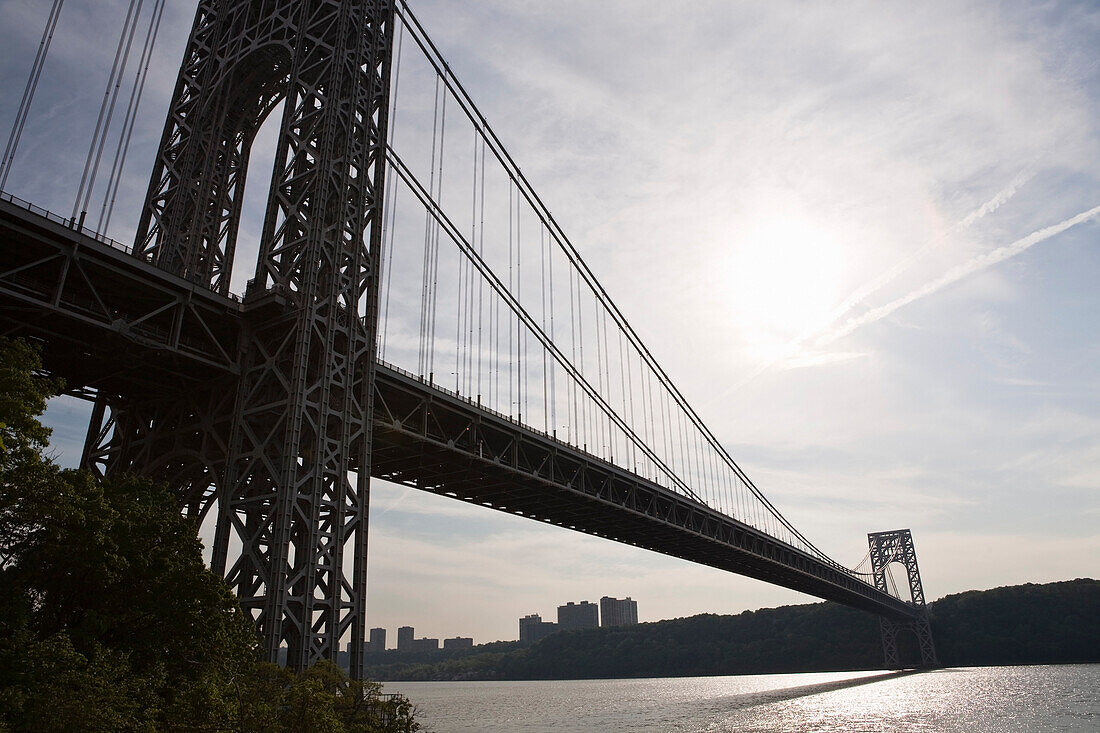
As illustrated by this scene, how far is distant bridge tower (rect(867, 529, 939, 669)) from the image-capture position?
132375mm

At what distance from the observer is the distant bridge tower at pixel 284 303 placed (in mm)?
22516

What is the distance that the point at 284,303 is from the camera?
24.3m

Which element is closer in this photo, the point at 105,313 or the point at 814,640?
the point at 105,313

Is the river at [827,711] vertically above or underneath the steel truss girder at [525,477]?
underneath

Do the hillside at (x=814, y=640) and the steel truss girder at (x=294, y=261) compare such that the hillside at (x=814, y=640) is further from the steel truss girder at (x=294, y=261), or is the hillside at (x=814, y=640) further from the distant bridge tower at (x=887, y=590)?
the steel truss girder at (x=294, y=261)

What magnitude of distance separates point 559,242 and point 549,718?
124ft

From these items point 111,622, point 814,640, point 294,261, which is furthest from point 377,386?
point 814,640

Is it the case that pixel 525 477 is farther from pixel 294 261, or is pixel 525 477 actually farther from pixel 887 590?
pixel 887 590

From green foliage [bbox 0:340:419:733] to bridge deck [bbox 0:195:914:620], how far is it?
6.97 meters

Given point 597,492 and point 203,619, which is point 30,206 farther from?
point 597,492

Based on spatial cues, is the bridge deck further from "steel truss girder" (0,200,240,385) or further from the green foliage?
the green foliage

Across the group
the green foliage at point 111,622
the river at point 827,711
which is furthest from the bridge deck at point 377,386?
the river at point 827,711

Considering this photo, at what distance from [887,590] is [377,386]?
5751 inches

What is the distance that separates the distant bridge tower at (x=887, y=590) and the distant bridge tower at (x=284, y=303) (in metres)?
132
